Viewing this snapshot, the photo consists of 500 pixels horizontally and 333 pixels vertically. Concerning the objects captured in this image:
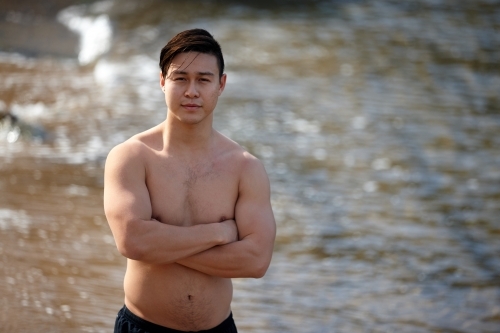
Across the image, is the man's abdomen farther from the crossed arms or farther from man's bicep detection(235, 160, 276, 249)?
man's bicep detection(235, 160, 276, 249)

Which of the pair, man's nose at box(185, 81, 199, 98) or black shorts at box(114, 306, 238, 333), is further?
black shorts at box(114, 306, 238, 333)

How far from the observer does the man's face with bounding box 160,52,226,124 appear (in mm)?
2518

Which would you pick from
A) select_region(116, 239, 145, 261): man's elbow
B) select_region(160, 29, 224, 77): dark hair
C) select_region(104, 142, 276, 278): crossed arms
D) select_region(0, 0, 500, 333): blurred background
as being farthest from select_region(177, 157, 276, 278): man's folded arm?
select_region(0, 0, 500, 333): blurred background

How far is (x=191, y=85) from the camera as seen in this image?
252 cm

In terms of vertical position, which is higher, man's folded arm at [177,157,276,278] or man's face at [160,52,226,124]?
man's face at [160,52,226,124]

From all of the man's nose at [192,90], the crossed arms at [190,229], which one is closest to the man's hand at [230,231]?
the crossed arms at [190,229]

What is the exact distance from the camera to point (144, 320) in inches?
104

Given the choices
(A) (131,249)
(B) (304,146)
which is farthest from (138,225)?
(B) (304,146)

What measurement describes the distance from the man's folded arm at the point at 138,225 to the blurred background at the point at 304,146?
6.09 feet

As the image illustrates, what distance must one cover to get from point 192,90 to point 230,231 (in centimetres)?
44

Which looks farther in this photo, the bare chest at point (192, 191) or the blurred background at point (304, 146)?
the blurred background at point (304, 146)

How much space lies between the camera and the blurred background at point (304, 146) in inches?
191

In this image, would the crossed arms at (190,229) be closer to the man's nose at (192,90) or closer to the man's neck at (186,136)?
the man's neck at (186,136)

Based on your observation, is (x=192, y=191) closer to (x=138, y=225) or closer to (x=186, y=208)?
(x=186, y=208)
